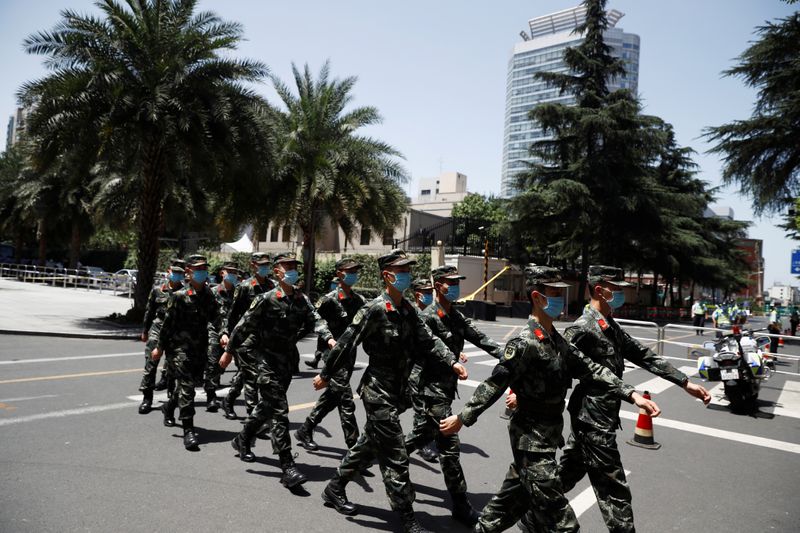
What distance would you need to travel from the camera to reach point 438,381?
4941mm

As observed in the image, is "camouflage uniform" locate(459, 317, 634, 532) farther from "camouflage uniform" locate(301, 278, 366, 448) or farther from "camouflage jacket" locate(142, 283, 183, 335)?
"camouflage jacket" locate(142, 283, 183, 335)

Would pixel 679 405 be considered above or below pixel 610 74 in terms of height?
below

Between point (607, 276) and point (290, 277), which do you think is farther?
point (290, 277)

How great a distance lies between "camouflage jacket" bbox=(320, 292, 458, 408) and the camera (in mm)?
4285

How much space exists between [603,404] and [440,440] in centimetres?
132

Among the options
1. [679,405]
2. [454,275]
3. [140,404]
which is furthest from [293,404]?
[679,405]

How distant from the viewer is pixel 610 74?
34125 mm

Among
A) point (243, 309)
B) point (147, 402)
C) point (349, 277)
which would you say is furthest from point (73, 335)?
point (349, 277)

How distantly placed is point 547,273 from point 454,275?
2.13 m

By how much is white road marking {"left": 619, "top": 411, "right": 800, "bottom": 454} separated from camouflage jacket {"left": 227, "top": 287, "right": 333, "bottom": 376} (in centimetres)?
529

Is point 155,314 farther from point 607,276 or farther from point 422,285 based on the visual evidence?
point 607,276

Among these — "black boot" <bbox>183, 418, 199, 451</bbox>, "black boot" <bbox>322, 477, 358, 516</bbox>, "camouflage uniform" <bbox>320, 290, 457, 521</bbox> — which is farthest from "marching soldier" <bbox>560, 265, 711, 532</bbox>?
"black boot" <bbox>183, 418, 199, 451</bbox>

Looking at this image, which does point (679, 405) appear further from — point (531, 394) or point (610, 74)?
point (610, 74)

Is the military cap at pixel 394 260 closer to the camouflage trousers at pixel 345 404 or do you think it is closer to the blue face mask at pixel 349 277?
the camouflage trousers at pixel 345 404
